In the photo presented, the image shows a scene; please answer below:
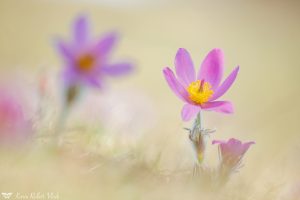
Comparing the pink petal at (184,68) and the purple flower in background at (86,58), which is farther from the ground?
the purple flower in background at (86,58)

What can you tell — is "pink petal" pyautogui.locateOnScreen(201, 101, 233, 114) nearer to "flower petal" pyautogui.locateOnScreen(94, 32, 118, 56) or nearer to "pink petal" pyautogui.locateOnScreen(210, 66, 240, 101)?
"pink petal" pyautogui.locateOnScreen(210, 66, 240, 101)

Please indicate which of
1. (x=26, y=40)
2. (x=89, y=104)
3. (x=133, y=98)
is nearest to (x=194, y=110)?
(x=89, y=104)

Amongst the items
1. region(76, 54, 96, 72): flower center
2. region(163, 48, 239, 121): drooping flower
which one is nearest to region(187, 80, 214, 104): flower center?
region(163, 48, 239, 121): drooping flower

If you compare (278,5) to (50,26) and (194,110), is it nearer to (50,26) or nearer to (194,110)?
(50,26)

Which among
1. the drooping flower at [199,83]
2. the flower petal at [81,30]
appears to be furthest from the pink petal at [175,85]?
the flower petal at [81,30]

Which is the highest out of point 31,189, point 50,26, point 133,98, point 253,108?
point 50,26

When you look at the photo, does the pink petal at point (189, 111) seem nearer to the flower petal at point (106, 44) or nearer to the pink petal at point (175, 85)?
the pink petal at point (175, 85)

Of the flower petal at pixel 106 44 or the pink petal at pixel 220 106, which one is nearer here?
the pink petal at pixel 220 106

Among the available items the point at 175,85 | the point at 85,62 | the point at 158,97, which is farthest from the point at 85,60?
the point at 158,97
